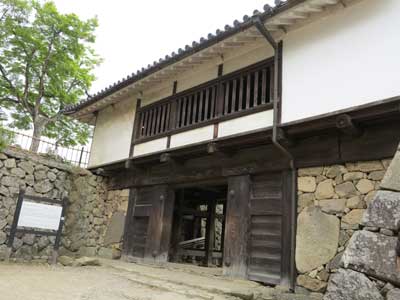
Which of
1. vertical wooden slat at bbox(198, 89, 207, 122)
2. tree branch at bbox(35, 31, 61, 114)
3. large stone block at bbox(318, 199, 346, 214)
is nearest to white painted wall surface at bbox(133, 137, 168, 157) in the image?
vertical wooden slat at bbox(198, 89, 207, 122)

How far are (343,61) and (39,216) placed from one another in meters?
7.39

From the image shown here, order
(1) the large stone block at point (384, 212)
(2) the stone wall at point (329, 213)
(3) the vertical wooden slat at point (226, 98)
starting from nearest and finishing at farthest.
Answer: (1) the large stone block at point (384, 212) → (2) the stone wall at point (329, 213) → (3) the vertical wooden slat at point (226, 98)

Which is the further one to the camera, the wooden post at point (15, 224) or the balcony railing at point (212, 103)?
the wooden post at point (15, 224)

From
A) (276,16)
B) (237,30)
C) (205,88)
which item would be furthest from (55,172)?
(276,16)

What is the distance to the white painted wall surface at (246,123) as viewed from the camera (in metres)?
5.66

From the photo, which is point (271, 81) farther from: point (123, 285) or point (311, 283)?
point (123, 285)

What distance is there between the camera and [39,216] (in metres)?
7.58

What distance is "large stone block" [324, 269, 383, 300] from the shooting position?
9.00 feet

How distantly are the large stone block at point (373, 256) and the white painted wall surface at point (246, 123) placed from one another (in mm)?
2936

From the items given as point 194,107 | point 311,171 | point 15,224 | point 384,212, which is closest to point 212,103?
point 194,107

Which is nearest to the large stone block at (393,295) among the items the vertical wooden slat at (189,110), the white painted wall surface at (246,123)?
the white painted wall surface at (246,123)

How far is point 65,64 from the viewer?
50.0ft

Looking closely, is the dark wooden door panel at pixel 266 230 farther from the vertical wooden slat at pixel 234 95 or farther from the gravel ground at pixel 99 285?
the vertical wooden slat at pixel 234 95

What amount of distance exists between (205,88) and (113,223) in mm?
4938
